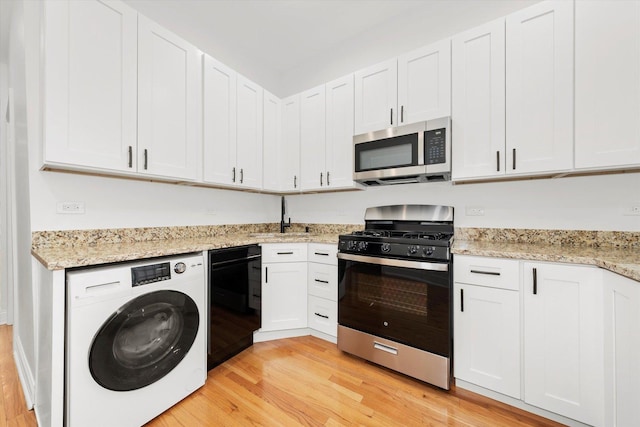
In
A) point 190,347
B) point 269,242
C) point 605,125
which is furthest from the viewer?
point 269,242

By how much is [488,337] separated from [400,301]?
0.55 meters

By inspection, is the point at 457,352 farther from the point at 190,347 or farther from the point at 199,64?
the point at 199,64

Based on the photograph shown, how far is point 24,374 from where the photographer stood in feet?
5.53

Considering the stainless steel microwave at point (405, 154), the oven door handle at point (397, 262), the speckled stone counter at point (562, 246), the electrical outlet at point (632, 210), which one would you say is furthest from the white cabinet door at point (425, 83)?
the electrical outlet at point (632, 210)

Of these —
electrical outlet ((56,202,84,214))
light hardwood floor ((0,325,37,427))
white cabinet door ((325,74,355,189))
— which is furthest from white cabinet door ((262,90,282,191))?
light hardwood floor ((0,325,37,427))

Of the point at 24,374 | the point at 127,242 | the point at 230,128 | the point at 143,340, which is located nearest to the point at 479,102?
the point at 230,128

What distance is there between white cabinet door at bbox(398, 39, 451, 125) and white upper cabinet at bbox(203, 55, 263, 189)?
1440 millimetres

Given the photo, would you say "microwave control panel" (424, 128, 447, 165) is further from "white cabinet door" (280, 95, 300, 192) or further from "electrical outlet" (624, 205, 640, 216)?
"white cabinet door" (280, 95, 300, 192)

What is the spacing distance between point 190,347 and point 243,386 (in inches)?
18.1

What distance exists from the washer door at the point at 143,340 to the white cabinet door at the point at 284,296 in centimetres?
72

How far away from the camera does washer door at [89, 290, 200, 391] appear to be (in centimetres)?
124

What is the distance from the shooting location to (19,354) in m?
1.85

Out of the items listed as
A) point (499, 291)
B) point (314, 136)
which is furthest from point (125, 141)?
point (499, 291)

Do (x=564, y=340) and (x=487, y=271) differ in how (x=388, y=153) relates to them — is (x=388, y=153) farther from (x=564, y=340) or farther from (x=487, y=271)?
(x=564, y=340)
